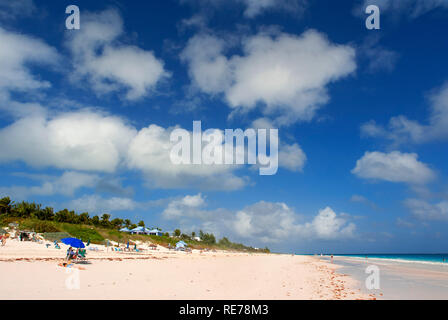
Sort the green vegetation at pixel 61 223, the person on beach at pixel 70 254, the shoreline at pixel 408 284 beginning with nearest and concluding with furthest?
the shoreline at pixel 408 284 → the person on beach at pixel 70 254 → the green vegetation at pixel 61 223

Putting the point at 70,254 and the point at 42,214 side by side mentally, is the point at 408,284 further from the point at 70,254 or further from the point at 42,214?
the point at 42,214

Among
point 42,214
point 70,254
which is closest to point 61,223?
point 42,214

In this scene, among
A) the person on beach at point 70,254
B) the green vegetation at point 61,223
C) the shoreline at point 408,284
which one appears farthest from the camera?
the green vegetation at point 61,223

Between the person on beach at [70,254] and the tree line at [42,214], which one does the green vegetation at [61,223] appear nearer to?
the tree line at [42,214]

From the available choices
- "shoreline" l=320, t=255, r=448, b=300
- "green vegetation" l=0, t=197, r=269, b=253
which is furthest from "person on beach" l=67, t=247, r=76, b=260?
"green vegetation" l=0, t=197, r=269, b=253

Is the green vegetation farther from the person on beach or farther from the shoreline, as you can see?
the shoreline

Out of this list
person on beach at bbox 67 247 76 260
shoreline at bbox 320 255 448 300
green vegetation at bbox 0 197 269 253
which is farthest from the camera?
green vegetation at bbox 0 197 269 253

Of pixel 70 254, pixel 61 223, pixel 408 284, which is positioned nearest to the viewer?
pixel 408 284

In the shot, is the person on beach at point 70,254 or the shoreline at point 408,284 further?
the person on beach at point 70,254

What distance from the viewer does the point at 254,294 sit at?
41.5ft

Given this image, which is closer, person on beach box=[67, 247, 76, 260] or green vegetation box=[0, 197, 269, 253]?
person on beach box=[67, 247, 76, 260]

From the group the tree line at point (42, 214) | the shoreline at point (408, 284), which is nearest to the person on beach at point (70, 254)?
the shoreline at point (408, 284)
